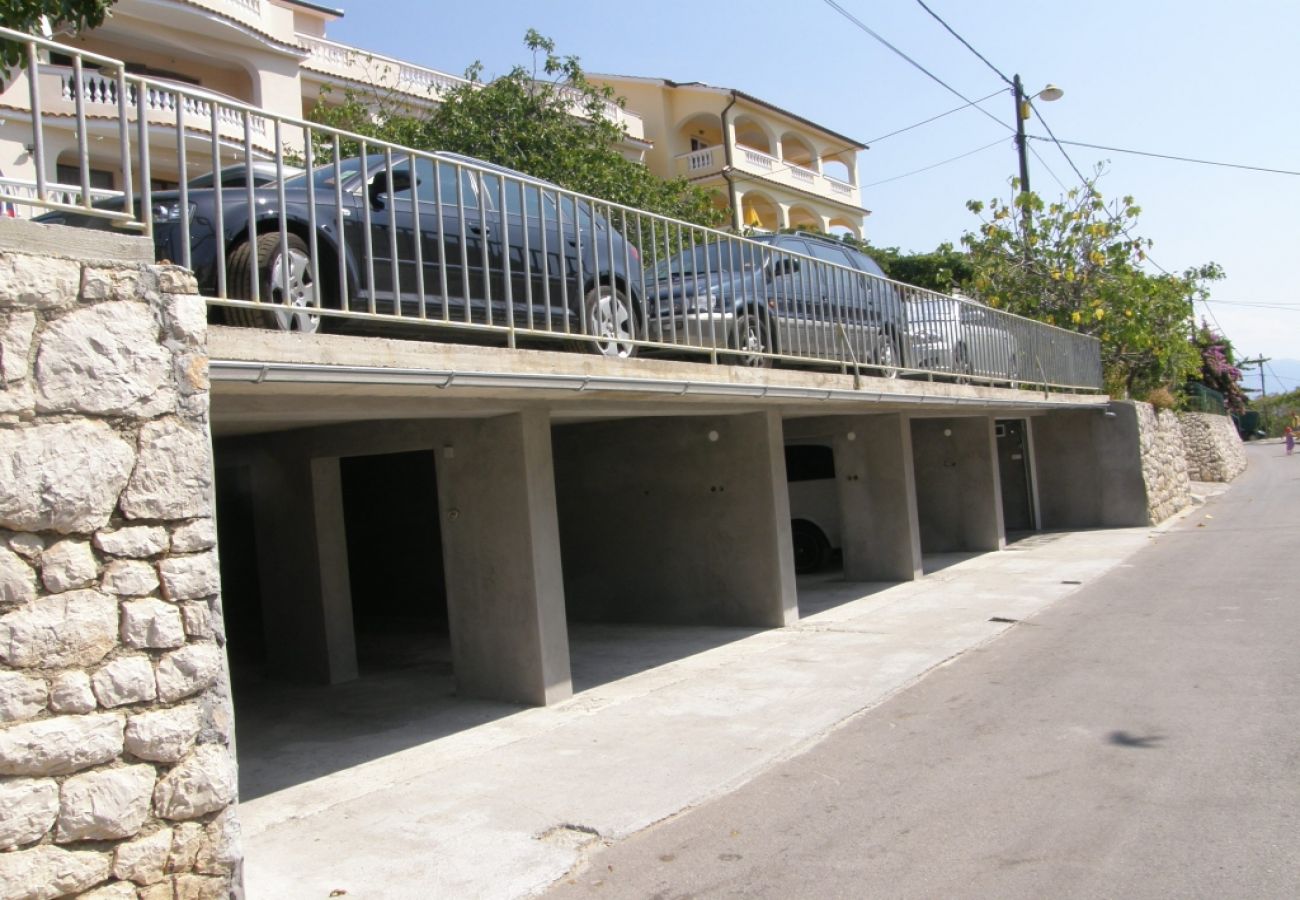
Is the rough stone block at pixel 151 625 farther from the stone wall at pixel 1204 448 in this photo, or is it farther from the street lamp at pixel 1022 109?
the stone wall at pixel 1204 448

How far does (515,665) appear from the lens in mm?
7840

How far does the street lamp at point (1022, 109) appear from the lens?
21.9m

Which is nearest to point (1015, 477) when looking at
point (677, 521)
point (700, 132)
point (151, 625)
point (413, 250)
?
point (677, 521)

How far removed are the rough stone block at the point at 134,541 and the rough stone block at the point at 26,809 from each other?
775mm

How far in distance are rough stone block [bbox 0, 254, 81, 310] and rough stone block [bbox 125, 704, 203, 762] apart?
145cm

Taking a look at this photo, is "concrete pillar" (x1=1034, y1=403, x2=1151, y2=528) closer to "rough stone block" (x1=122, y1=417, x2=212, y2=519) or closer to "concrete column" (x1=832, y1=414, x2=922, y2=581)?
"concrete column" (x1=832, y1=414, x2=922, y2=581)

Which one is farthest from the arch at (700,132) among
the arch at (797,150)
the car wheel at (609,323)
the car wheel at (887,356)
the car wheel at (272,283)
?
the car wheel at (272,283)

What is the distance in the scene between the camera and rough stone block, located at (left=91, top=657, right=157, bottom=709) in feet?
12.2

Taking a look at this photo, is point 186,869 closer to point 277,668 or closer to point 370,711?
point 370,711

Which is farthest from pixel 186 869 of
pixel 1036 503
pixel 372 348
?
pixel 1036 503

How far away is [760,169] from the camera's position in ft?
108

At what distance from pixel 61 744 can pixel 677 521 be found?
25.5ft

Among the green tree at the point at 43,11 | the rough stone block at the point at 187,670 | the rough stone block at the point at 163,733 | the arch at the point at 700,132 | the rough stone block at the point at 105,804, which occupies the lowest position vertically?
the rough stone block at the point at 105,804

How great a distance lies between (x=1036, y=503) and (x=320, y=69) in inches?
646
